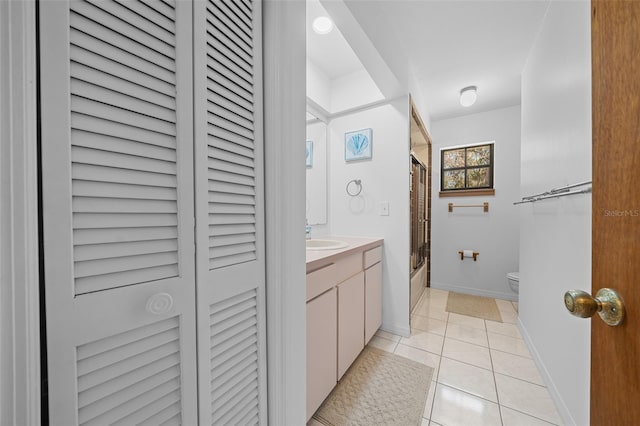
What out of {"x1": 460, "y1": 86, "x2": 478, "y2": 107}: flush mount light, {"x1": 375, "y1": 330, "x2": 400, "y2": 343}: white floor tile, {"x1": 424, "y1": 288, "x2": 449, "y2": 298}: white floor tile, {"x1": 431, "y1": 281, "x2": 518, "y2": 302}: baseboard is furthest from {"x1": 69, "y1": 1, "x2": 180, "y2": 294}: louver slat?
{"x1": 431, "y1": 281, "x2": 518, "y2": 302}: baseboard

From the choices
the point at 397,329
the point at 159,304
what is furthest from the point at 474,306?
the point at 159,304

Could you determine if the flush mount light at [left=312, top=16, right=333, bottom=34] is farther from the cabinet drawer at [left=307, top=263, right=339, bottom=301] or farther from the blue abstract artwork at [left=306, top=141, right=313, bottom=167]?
the cabinet drawer at [left=307, top=263, right=339, bottom=301]

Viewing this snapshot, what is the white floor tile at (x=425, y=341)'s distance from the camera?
1925mm

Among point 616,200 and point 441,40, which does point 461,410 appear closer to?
point 616,200

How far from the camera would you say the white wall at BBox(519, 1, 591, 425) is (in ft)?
3.51

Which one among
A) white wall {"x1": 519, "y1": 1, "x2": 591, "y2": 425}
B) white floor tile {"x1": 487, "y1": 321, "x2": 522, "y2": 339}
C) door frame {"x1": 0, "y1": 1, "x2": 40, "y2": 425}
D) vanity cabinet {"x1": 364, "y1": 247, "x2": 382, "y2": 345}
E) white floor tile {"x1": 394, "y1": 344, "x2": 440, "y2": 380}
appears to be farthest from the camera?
white floor tile {"x1": 487, "y1": 321, "x2": 522, "y2": 339}

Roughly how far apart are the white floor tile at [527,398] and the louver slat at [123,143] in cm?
196

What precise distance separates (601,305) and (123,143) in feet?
3.30

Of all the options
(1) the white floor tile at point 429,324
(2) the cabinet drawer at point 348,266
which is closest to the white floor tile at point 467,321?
(1) the white floor tile at point 429,324

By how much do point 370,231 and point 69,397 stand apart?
2.09m

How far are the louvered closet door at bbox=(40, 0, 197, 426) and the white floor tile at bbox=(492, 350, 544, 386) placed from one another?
2044mm

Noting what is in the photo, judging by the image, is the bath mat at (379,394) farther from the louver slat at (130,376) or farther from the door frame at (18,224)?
the door frame at (18,224)

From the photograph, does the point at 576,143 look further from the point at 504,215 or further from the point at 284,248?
the point at 504,215

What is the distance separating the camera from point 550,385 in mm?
1422
